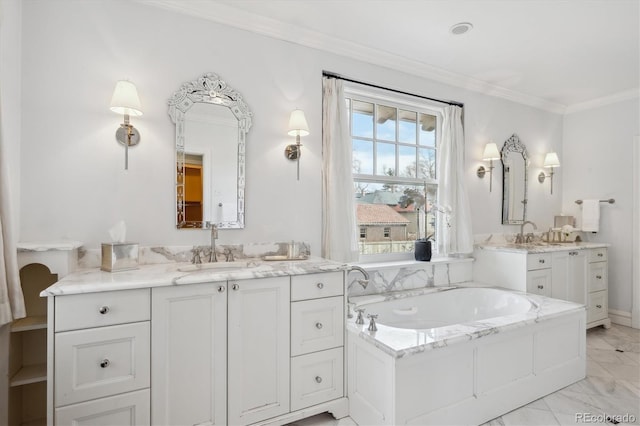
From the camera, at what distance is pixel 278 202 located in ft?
8.09

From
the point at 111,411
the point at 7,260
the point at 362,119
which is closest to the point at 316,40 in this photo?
the point at 362,119

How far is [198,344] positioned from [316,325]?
0.67 meters

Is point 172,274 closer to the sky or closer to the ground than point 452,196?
closer to the ground

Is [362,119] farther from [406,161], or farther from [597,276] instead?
[597,276]

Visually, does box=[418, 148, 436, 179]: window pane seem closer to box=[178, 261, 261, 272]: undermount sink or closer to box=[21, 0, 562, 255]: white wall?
box=[21, 0, 562, 255]: white wall

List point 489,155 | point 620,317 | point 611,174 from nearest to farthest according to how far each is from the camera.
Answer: point 489,155 < point 620,317 < point 611,174

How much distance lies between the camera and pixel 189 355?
1.65 m

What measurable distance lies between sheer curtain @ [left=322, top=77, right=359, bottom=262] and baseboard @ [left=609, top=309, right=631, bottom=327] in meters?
3.43

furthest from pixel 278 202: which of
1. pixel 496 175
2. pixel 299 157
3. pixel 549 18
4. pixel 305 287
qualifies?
pixel 496 175

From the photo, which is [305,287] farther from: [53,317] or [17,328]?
[17,328]

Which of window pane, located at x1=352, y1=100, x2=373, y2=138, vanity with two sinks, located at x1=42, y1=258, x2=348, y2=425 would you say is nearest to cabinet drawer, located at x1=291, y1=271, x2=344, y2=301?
vanity with two sinks, located at x1=42, y1=258, x2=348, y2=425

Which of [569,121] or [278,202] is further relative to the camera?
[569,121]

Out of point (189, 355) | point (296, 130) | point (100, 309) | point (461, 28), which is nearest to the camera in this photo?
point (100, 309)

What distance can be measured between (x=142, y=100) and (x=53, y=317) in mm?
1337
